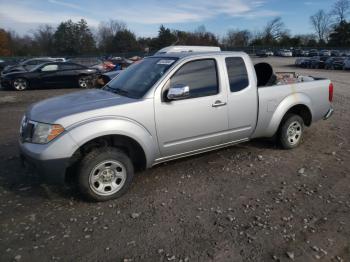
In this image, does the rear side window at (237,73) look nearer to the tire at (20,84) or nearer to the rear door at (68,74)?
the rear door at (68,74)

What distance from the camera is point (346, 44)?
282ft

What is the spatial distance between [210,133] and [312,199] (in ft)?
5.32

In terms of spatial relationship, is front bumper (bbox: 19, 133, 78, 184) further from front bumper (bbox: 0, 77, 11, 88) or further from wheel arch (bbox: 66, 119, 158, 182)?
front bumper (bbox: 0, 77, 11, 88)

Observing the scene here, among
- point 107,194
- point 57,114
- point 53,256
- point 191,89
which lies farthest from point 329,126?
point 53,256

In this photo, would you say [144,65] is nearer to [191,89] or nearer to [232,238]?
[191,89]

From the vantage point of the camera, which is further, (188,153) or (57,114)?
(188,153)

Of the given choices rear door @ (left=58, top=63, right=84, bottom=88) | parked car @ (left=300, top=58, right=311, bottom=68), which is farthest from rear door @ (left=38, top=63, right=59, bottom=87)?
parked car @ (left=300, top=58, right=311, bottom=68)

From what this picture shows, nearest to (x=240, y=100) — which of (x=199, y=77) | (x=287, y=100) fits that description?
(x=199, y=77)

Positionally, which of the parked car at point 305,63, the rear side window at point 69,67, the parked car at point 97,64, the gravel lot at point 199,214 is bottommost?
the parked car at point 305,63

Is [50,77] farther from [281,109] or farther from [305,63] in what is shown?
[305,63]

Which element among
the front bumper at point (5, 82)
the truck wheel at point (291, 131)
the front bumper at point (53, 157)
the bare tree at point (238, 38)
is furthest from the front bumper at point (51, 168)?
the bare tree at point (238, 38)

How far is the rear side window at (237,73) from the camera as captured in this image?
5.01m

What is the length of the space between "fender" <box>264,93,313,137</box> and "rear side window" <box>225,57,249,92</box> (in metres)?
0.85

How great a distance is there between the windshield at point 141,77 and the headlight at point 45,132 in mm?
1119
